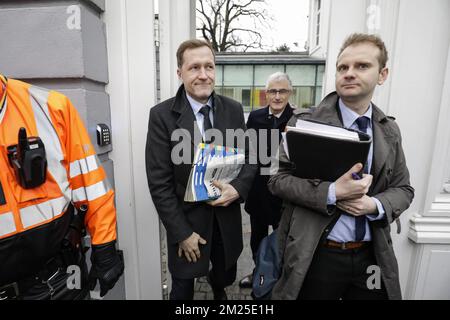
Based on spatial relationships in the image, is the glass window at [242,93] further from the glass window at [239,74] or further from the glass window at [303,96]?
the glass window at [303,96]

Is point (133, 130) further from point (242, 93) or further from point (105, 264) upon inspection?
point (242, 93)

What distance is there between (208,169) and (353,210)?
0.80 m

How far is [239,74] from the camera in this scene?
12312mm

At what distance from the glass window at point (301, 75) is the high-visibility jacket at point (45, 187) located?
487 inches

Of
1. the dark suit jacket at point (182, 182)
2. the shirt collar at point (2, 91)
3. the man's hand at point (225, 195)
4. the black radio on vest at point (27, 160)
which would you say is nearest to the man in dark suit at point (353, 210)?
the man's hand at point (225, 195)

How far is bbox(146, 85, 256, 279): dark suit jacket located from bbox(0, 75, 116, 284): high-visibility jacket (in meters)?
0.33

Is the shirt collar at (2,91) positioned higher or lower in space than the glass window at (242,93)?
lower

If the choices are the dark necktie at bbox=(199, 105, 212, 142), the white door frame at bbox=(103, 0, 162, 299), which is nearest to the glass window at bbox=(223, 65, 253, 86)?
the white door frame at bbox=(103, 0, 162, 299)

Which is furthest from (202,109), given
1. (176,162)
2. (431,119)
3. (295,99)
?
(295,99)

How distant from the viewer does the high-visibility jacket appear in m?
1.05

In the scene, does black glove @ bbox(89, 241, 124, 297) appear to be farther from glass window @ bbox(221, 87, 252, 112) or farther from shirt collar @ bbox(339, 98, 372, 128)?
glass window @ bbox(221, 87, 252, 112)

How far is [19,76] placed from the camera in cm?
158

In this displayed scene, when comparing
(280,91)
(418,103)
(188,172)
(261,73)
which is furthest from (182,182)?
(261,73)

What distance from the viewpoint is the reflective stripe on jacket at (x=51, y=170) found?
41.4 inches
